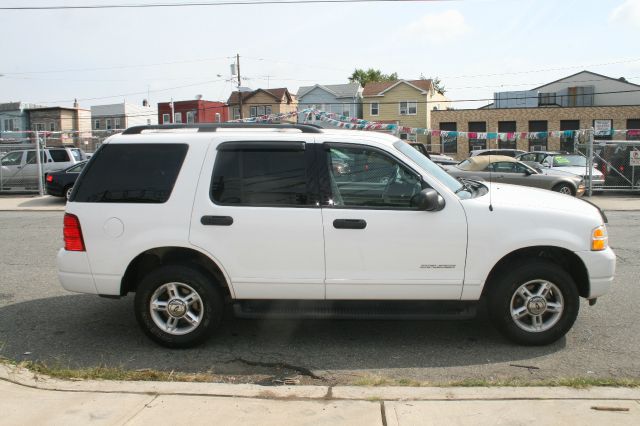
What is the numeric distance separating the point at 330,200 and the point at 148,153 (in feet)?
5.28

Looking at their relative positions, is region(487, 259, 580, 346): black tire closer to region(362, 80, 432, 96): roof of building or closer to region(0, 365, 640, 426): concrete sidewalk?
region(0, 365, 640, 426): concrete sidewalk

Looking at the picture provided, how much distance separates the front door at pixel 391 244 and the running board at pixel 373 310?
0.09 m

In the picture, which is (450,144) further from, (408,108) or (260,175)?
(260,175)

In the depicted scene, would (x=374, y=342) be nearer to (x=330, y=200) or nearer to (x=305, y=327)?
(x=305, y=327)

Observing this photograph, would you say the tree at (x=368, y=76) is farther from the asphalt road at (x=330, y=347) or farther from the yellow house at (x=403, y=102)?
the asphalt road at (x=330, y=347)

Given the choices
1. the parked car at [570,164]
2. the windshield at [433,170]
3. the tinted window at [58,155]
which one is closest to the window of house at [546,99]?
the parked car at [570,164]

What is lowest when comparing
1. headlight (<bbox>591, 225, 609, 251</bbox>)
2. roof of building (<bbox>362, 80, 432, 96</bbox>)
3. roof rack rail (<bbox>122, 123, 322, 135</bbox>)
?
headlight (<bbox>591, 225, 609, 251</bbox>)

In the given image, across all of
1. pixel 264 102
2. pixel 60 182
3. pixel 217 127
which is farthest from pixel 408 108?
pixel 217 127

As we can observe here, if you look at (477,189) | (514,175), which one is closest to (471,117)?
(514,175)

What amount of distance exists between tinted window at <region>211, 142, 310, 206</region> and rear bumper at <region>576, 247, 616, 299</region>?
2.36 metres

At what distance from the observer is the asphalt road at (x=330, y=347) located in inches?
181

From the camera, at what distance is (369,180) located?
489 cm

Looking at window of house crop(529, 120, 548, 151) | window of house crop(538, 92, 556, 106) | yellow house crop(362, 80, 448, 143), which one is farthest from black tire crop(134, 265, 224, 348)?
window of house crop(538, 92, 556, 106)

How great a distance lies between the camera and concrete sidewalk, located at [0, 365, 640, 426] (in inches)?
141
